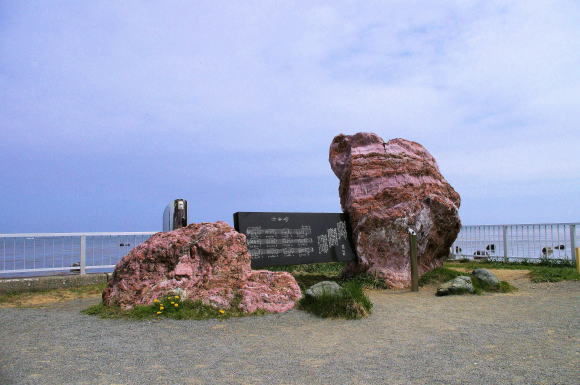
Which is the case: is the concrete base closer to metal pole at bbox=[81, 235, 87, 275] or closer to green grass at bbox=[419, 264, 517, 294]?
metal pole at bbox=[81, 235, 87, 275]

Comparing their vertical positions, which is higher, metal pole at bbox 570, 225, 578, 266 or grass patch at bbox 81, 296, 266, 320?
metal pole at bbox 570, 225, 578, 266

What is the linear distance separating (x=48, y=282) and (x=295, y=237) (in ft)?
21.4

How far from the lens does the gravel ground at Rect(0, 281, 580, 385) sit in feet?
13.4

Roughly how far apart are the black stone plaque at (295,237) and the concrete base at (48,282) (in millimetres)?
4726

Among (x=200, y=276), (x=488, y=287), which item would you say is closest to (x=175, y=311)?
(x=200, y=276)

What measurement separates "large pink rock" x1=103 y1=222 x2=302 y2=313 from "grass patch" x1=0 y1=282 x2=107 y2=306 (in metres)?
3.76

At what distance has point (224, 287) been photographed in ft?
23.4

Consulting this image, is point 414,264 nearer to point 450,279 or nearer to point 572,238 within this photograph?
point 450,279

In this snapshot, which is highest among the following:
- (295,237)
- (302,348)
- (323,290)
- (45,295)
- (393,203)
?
(393,203)

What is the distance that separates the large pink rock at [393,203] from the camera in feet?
33.0

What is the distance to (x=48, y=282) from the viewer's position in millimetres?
11477

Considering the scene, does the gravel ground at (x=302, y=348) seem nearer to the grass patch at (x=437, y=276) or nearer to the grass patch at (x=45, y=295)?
the grass patch at (x=437, y=276)

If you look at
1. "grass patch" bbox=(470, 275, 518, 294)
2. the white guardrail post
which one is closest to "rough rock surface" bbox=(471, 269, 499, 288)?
"grass patch" bbox=(470, 275, 518, 294)

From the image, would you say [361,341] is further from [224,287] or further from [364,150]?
[364,150]
